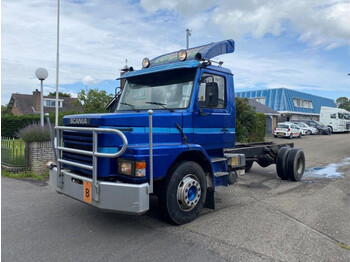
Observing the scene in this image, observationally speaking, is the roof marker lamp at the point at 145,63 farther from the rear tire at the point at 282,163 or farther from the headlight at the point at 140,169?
the rear tire at the point at 282,163

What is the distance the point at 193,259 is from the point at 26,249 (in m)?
2.21

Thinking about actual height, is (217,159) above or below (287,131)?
below

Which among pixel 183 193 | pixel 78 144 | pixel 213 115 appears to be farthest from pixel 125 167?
pixel 213 115

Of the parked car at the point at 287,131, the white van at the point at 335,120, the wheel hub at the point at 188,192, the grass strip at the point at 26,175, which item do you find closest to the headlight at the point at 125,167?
the wheel hub at the point at 188,192

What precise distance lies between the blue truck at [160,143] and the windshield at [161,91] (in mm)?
17

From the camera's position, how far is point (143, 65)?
6121 millimetres

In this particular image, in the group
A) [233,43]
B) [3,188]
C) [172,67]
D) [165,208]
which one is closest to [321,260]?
[165,208]

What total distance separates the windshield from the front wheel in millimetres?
1082

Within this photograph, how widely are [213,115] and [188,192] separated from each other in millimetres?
1545

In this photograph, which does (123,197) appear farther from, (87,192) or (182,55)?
(182,55)

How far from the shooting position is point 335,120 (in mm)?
36844

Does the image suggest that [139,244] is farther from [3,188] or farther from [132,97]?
[3,188]

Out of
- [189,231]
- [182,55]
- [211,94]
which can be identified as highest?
[182,55]

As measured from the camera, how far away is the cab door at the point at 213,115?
5.04 m
